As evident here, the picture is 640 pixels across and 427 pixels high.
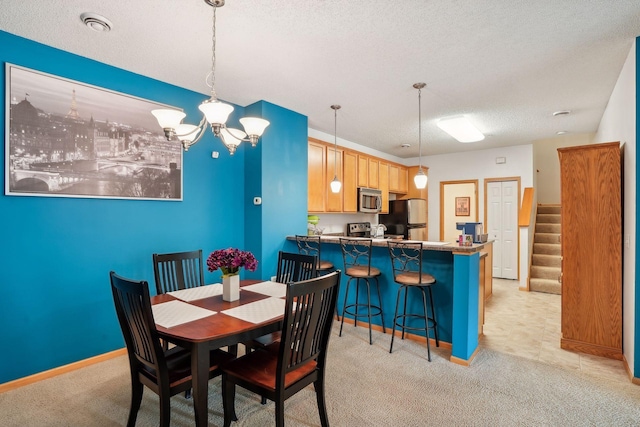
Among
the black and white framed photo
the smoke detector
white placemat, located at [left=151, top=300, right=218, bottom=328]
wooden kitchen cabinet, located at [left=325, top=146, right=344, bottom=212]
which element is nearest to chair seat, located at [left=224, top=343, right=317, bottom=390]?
white placemat, located at [left=151, top=300, right=218, bottom=328]

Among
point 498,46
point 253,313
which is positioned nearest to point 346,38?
point 498,46

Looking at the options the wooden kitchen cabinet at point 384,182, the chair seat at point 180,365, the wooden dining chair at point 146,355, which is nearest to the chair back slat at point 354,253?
the chair seat at point 180,365

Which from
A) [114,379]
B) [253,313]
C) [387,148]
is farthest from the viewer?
[387,148]

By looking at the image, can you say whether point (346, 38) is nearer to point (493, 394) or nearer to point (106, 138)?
point (106, 138)

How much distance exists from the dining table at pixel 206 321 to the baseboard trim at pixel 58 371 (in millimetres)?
1229

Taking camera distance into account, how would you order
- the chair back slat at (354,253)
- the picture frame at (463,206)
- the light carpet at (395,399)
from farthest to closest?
the picture frame at (463,206), the chair back slat at (354,253), the light carpet at (395,399)

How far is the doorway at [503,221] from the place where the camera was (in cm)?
623

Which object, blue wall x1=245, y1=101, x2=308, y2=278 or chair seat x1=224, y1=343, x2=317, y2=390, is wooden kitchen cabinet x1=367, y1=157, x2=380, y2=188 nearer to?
blue wall x1=245, y1=101, x2=308, y2=278

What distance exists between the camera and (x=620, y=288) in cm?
288

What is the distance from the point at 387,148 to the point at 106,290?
5111mm

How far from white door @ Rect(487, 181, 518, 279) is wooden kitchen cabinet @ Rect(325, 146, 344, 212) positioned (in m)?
3.27

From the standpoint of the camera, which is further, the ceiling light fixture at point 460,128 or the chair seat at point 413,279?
the ceiling light fixture at point 460,128

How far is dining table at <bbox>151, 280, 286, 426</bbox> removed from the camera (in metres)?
1.58

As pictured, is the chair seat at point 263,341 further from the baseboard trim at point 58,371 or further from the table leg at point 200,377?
the baseboard trim at point 58,371
